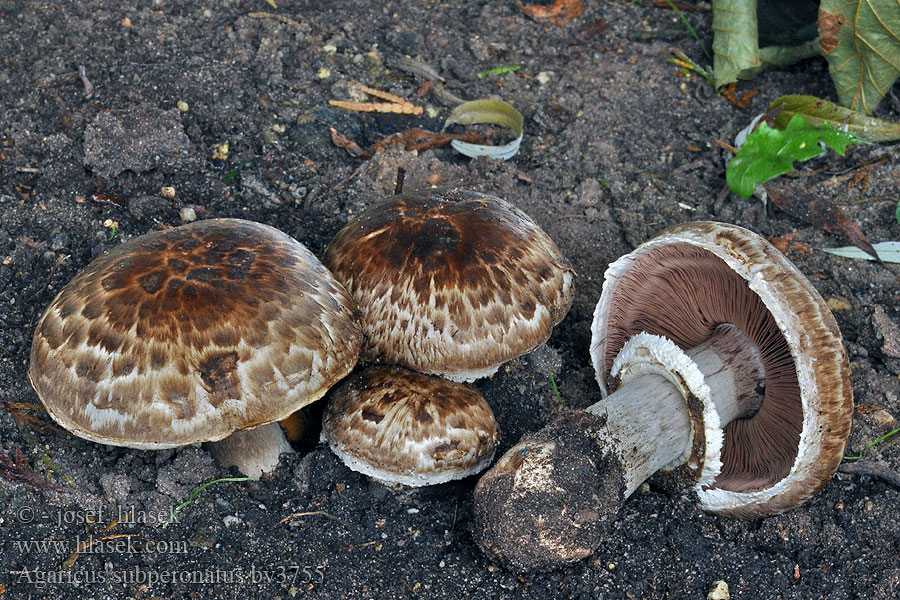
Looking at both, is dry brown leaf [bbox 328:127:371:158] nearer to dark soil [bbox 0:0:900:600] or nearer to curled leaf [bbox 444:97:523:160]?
dark soil [bbox 0:0:900:600]

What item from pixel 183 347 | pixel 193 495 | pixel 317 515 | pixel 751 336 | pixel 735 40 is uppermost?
pixel 183 347

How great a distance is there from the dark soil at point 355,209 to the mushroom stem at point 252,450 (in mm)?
80

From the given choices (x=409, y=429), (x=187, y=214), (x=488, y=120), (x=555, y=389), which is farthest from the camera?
(x=488, y=120)

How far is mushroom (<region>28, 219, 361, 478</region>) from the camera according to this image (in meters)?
2.99

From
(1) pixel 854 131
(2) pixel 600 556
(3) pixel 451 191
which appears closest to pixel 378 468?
(2) pixel 600 556

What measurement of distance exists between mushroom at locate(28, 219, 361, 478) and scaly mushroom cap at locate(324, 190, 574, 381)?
0.27 metres

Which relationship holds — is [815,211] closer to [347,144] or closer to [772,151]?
[772,151]

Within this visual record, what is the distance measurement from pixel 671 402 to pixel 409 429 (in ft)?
3.93

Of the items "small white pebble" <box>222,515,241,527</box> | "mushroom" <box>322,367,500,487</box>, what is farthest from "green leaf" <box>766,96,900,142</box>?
"small white pebble" <box>222,515,241,527</box>

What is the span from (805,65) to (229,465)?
4.51 m

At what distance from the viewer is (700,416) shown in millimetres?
3502

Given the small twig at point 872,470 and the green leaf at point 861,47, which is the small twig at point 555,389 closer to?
the small twig at point 872,470

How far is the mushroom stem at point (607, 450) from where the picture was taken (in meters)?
3.36

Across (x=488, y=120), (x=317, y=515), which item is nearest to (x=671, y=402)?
(x=317, y=515)
